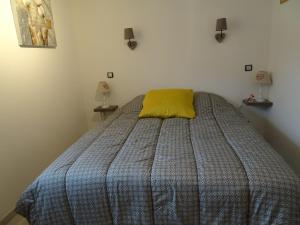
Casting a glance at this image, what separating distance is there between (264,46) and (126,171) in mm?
2363

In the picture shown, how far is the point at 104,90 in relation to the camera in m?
3.01

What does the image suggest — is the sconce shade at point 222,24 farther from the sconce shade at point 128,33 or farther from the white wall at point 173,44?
the sconce shade at point 128,33

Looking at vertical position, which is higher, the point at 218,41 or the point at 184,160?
the point at 218,41

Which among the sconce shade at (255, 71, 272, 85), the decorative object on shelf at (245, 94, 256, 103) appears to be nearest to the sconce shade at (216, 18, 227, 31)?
the sconce shade at (255, 71, 272, 85)

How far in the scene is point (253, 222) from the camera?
1.18 meters

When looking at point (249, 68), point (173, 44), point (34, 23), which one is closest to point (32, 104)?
point (34, 23)

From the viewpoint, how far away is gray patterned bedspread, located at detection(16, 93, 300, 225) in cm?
117

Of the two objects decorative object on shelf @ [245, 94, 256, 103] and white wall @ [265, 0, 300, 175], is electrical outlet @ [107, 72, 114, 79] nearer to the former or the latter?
decorative object on shelf @ [245, 94, 256, 103]

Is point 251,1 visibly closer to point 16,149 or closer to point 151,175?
point 151,175

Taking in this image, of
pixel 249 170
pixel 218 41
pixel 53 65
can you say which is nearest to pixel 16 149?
pixel 53 65

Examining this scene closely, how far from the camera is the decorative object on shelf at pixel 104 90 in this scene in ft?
9.87

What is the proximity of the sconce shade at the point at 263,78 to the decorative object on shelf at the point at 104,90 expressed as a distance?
6.08 feet

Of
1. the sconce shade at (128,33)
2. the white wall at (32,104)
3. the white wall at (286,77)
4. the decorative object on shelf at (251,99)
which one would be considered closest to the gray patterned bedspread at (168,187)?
the white wall at (32,104)

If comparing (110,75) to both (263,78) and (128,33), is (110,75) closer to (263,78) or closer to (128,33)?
(128,33)
